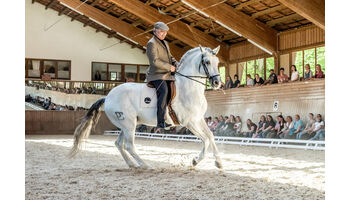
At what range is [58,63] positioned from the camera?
76.8 ft

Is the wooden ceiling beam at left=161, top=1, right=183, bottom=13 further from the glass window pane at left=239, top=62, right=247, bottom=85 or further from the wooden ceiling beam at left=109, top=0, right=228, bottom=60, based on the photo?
the glass window pane at left=239, top=62, right=247, bottom=85

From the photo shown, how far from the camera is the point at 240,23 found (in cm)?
1516

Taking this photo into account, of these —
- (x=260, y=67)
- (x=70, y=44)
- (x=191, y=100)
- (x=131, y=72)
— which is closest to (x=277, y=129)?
(x=260, y=67)

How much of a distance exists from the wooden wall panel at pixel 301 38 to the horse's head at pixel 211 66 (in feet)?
32.2

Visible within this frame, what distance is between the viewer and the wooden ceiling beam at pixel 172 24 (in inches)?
653

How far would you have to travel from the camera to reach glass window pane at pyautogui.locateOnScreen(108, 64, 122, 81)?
24453 mm

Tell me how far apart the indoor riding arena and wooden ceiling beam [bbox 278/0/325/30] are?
38mm

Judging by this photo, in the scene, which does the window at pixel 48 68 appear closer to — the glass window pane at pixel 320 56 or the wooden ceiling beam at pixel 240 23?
the wooden ceiling beam at pixel 240 23

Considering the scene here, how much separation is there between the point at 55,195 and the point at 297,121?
8853 millimetres

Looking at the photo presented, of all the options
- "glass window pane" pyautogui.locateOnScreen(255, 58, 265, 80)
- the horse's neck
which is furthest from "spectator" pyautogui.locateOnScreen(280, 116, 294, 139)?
the horse's neck

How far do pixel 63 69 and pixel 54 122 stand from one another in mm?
3084

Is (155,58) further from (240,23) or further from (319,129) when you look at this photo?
(240,23)

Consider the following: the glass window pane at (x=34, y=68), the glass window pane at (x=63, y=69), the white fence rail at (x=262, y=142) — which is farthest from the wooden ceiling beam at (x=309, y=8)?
the glass window pane at (x=34, y=68)
